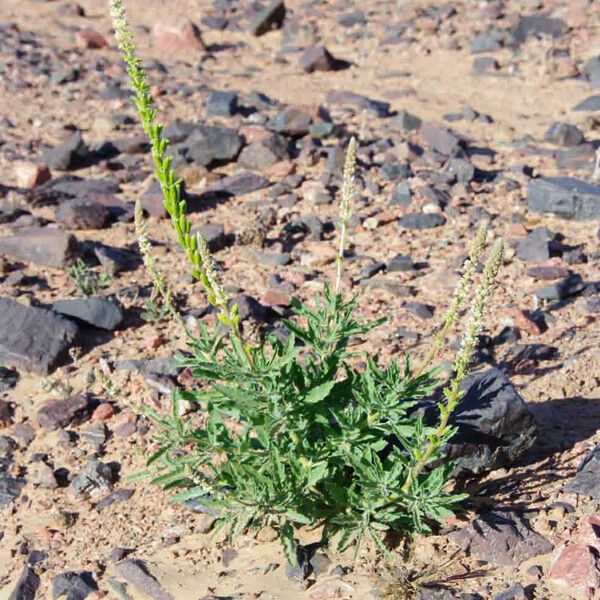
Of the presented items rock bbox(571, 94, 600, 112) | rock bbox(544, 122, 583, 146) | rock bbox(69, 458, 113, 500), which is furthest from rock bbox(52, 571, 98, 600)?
rock bbox(571, 94, 600, 112)

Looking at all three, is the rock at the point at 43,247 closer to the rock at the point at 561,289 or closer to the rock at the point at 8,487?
the rock at the point at 8,487

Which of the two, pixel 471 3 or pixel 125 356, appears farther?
pixel 471 3

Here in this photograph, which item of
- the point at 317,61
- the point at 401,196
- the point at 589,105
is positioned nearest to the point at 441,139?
the point at 401,196

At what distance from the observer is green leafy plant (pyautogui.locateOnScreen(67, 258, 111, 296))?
22.4ft

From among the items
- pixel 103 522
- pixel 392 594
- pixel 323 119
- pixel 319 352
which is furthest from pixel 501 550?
pixel 323 119

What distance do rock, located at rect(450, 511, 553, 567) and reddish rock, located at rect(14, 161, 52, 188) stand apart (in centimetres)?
569

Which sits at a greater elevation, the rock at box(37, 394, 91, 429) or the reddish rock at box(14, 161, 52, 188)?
the reddish rock at box(14, 161, 52, 188)

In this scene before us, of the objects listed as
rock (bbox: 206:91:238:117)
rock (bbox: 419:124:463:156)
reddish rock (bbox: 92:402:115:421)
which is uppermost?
rock (bbox: 206:91:238:117)

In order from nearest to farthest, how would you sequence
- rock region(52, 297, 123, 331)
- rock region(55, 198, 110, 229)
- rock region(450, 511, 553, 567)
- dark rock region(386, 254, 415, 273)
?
1. rock region(450, 511, 553, 567)
2. rock region(52, 297, 123, 331)
3. dark rock region(386, 254, 415, 273)
4. rock region(55, 198, 110, 229)

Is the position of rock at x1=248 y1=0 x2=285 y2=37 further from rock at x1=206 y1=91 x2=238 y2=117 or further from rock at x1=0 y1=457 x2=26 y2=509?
rock at x1=0 y1=457 x2=26 y2=509

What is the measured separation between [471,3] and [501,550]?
35.5 feet

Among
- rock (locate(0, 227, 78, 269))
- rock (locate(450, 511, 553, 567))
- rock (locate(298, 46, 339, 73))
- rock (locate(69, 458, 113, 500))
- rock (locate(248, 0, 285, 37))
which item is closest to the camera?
rock (locate(450, 511, 553, 567))

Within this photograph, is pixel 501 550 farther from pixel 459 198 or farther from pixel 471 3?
pixel 471 3

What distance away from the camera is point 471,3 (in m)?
13.6
